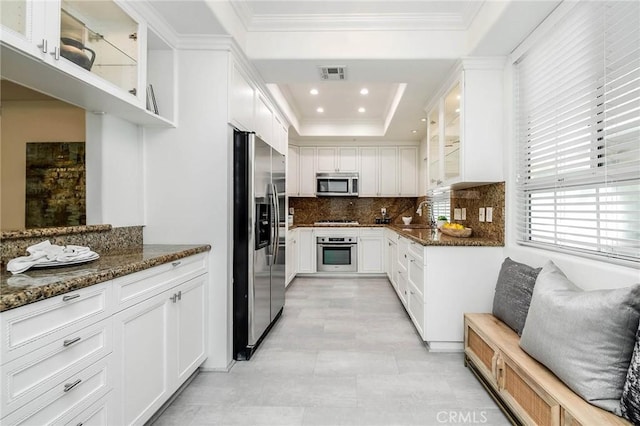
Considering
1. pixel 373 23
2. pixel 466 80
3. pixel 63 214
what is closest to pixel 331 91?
pixel 373 23

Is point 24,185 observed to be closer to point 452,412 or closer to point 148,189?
point 148,189

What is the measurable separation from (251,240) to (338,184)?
361 centimetres

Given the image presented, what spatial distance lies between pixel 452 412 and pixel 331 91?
371 centimetres

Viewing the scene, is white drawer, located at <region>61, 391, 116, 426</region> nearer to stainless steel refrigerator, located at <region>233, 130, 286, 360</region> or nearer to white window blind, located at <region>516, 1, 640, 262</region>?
stainless steel refrigerator, located at <region>233, 130, 286, 360</region>

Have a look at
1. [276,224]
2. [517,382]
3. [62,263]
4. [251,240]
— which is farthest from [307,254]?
[62,263]

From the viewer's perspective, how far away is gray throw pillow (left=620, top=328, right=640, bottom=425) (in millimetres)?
1146

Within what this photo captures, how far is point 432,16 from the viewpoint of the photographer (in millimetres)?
2617

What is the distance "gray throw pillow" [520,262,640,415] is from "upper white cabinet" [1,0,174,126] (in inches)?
99.3

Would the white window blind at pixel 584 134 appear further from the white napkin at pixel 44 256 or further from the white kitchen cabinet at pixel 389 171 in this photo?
the white kitchen cabinet at pixel 389 171

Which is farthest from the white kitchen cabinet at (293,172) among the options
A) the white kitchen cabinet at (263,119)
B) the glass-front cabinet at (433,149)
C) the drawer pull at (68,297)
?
the drawer pull at (68,297)

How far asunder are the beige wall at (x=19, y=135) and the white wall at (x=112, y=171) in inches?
5.7

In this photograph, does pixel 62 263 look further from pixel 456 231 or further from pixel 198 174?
pixel 456 231
